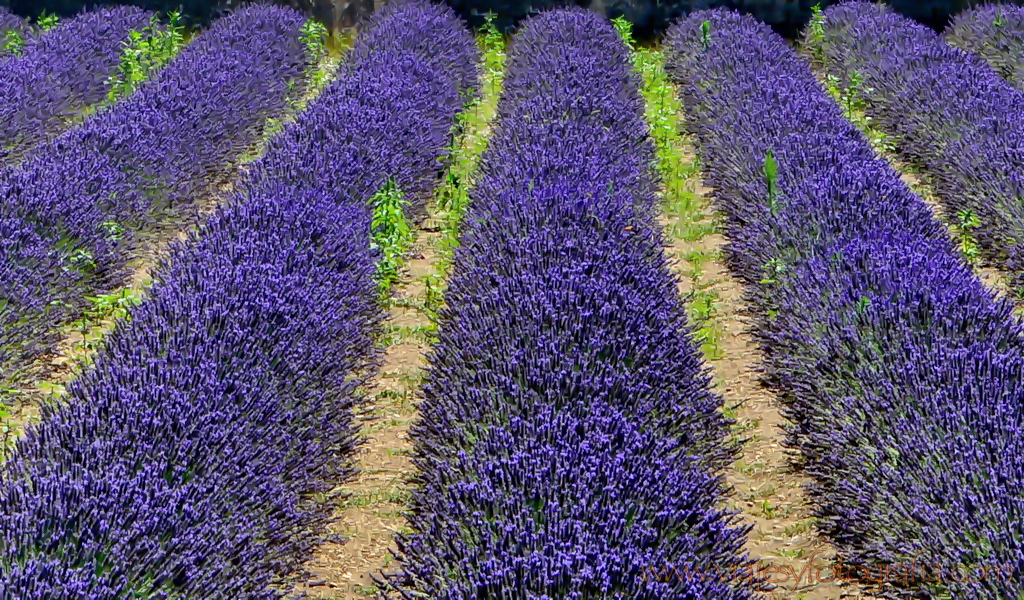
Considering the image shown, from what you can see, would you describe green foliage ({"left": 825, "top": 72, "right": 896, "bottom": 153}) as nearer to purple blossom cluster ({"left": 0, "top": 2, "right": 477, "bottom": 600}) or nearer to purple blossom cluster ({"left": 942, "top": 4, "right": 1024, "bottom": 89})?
purple blossom cluster ({"left": 942, "top": 4, "right": 1024, "bottom": 89})

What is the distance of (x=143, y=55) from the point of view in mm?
11250

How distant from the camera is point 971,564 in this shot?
3.40 m

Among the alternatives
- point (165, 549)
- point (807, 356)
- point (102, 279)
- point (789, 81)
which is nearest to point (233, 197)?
point (102, 279)

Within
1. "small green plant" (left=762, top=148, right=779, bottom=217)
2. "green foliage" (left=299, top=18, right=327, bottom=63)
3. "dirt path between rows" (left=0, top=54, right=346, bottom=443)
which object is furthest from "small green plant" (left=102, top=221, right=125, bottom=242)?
"green foliage" (left=299, top=18, right=327, bottom=63)

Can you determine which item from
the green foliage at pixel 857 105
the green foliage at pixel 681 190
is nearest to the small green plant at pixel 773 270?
the green foliage at pixel 681 190

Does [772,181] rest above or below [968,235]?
above

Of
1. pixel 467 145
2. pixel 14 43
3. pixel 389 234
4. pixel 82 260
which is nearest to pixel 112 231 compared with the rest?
pixel 82 260

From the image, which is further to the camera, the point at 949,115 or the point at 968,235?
the point at 949,115

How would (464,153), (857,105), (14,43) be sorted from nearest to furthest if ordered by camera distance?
1. (464,153)
2. (857,105)
3. (14,43)

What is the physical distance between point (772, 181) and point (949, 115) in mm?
2271

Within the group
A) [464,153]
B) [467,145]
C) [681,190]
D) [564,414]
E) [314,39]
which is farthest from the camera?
[314,39]

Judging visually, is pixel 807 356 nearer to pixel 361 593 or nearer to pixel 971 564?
pixel 971 564

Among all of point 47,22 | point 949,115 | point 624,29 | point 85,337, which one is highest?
point 949,115

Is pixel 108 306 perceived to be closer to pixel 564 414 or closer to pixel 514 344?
pixel 514 344
